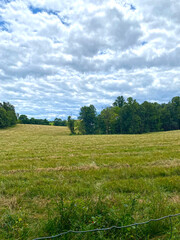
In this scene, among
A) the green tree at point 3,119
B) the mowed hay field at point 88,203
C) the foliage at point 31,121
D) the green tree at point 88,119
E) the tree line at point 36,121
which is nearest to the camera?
the mowed hay field at point 88,203

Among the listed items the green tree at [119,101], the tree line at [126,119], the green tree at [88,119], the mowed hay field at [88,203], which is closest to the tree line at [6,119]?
the tree line at [126,119]

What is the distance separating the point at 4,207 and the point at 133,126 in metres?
59.8

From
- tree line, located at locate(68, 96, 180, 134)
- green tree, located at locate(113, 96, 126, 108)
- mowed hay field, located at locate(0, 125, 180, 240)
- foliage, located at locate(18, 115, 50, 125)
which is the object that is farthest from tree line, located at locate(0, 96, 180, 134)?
mowed hay field, located at locate(0, 125, 180, 240)

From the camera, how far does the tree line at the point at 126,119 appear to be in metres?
62.6

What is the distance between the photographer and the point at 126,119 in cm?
6291

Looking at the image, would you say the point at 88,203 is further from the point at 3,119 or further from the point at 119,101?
the point at 119,101

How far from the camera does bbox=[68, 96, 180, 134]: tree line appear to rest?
205ft

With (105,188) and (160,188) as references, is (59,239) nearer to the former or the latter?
(105,188)

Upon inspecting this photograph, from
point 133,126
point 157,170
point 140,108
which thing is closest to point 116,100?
point 140,108

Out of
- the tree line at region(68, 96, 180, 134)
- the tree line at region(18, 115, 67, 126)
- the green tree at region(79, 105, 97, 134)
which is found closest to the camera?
the tree line at region(68, 96, 180, 134)

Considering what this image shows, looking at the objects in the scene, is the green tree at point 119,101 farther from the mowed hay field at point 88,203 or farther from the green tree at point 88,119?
the mowed hay field at point 88,203

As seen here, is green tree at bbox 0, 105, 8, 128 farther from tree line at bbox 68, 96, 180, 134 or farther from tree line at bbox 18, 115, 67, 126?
tree line at bbox 18, 115, 67, 126

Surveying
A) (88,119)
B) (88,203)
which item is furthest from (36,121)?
(88,203)

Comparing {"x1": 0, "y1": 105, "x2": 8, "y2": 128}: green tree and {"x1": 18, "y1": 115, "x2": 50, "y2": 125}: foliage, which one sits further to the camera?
{"x1": 18, "y1": 115, "x2": 50, "y2": 125}: foliage
